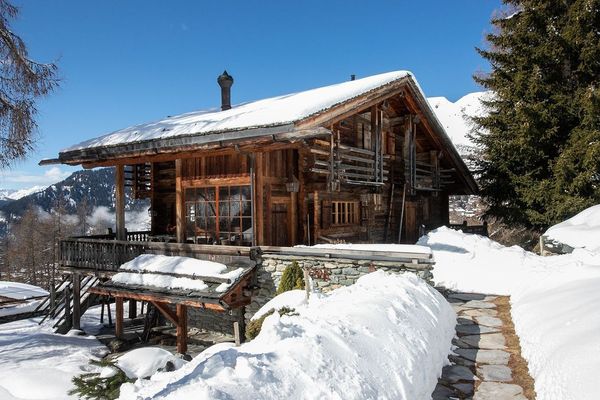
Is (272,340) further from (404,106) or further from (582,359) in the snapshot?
(404,106)

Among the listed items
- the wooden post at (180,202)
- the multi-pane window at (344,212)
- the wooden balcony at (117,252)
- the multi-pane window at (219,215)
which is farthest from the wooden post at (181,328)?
the multi-pane window at (344,212)

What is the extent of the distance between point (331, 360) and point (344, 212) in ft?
35.9

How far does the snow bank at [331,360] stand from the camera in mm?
2484

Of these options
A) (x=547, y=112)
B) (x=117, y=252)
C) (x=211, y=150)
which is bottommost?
(x=117, y=252)

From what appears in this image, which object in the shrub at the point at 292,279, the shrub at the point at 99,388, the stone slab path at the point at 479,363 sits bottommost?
the shrub at the point at 99,388

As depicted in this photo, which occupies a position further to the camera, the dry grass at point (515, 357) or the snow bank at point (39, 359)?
the snow bank at point (39, 359)

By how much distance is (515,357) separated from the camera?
4957 millimetres

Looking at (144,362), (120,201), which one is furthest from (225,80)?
(144,362)

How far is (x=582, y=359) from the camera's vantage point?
11.2ft

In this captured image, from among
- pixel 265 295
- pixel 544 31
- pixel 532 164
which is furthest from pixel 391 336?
pixel 544 31

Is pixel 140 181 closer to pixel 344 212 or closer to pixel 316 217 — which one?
pixel 316 217

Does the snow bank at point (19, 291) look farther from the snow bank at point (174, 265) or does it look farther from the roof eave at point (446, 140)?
the roof eave at point (446, 140)

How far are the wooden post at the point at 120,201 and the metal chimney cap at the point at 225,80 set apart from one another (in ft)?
21.8

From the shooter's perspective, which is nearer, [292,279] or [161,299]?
[292,279]
